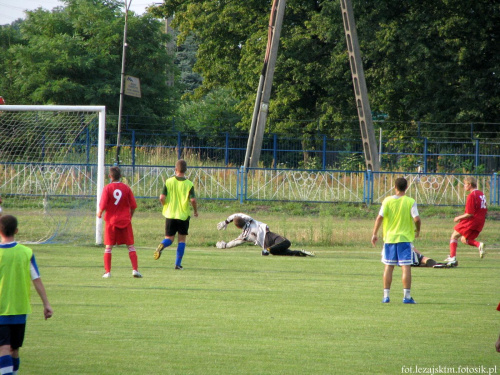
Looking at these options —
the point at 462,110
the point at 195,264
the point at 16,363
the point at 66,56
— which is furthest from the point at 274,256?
the point at 66,56

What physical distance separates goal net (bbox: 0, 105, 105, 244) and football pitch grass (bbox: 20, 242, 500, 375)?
454 cm

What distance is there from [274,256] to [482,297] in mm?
7073

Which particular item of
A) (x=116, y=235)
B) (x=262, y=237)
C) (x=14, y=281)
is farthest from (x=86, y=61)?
(x=14, y=281)

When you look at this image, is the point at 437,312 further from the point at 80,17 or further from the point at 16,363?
the point at 80,17

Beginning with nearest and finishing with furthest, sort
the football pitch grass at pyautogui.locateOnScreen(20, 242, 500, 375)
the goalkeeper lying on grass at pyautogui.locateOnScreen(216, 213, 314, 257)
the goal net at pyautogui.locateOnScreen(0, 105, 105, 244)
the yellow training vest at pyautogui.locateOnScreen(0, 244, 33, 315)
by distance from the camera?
1. the yellow training vest at pyautogui.locateOnScreen(0, 244, 33, 315)
2. the football pitch grass at pyautogui.locateOnScreen(20, 242, 500, 375)
3. the goalkeeper lying on grass at pyautogui.locateOnScreen(216, 213, 314, 257)
4. the goal net at pyautogui.locateOnScreen(0, 105, 105, 244)

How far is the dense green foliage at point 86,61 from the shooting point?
41.8 metres

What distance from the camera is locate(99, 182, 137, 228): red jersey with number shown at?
12.0 metres

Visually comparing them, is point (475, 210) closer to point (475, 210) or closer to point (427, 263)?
point (475, 210)

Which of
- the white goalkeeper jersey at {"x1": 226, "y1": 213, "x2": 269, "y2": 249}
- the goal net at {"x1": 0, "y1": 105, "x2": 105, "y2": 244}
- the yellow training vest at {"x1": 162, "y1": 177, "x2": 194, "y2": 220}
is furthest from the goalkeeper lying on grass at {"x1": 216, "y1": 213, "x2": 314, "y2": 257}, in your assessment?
the goal net at {"x1": 0, "y1": 105, "x2": 105, "y2": 244}

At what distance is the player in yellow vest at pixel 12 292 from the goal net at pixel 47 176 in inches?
517

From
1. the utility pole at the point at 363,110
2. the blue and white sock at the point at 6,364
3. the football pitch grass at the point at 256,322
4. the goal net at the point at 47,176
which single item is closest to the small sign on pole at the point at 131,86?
the goal net at the point at 47,176

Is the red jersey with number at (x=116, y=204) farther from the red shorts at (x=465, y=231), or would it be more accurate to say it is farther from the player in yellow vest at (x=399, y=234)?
the red shorts at (x=465, y=231)

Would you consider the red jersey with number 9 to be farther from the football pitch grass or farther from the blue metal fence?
the blue metal fence

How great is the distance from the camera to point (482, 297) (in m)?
10.8
